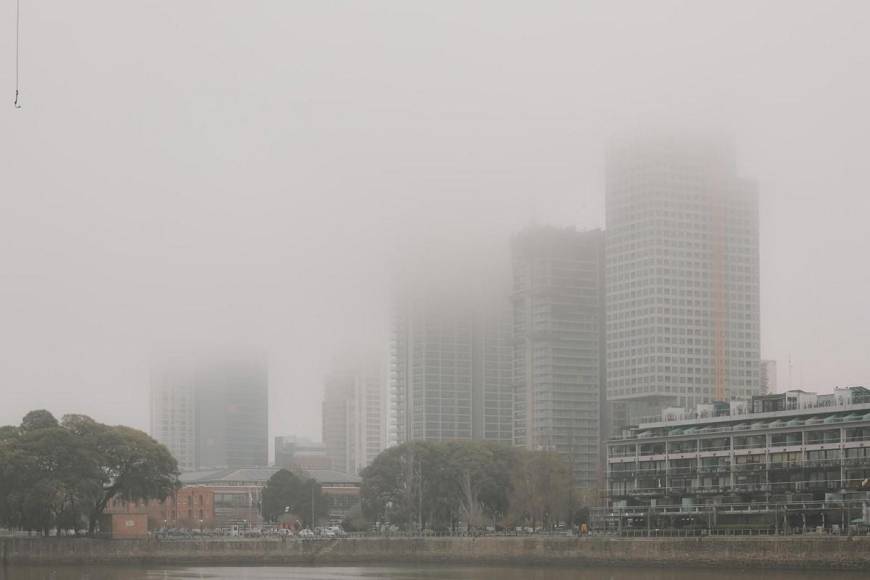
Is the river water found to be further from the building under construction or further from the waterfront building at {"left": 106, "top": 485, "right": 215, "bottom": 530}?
the waterfront building at {"left": 106, "top": 485, "right": 215, "bottom": 530}

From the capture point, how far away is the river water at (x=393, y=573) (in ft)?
289

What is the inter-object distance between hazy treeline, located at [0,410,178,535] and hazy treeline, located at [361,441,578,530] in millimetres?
31212

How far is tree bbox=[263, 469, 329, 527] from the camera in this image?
6585 inches

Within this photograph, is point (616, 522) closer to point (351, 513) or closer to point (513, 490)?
point (513, 490)

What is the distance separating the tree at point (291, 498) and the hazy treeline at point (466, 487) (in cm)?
1301

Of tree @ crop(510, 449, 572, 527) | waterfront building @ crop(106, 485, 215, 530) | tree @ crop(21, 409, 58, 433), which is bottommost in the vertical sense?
waterfront building @ crop(106, 485, 215, 530)

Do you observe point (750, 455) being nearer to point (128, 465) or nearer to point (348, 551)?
point (348, 551)

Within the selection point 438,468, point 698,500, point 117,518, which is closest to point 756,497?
point 698,500

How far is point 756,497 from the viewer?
11925cm

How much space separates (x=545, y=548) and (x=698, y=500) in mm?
23066

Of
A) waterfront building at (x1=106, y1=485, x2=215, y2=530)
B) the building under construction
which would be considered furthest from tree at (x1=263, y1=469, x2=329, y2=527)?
the building under construction

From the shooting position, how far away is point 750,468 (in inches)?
4766

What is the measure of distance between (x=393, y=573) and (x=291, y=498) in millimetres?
71458

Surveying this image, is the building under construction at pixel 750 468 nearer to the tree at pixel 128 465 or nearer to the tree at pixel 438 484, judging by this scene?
the tree at pixel 438 484
